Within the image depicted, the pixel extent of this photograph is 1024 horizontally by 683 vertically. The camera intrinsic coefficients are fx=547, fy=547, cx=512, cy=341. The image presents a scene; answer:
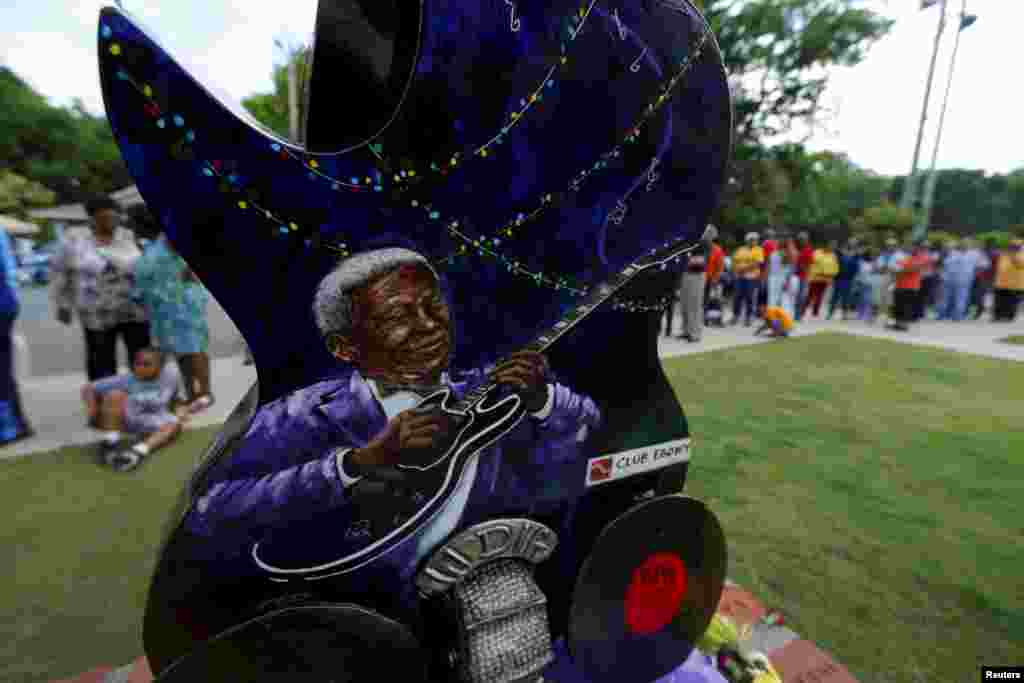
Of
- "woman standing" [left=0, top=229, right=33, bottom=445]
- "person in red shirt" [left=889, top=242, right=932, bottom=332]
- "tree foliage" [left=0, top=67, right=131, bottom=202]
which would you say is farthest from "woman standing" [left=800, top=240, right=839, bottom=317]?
"tree foliage" [left=0, top=67, right=131, bottom=202]

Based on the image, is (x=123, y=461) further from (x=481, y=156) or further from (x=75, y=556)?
(x=481, y=156)

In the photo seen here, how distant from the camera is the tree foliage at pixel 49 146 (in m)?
24.1

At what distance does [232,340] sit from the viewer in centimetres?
734

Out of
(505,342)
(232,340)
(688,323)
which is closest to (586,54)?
(505,342)

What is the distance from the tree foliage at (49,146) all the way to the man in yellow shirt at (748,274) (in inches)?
1013

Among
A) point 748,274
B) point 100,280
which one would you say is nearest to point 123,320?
point 100,280

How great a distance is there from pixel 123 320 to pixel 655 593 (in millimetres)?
3882

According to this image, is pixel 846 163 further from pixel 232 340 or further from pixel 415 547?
pixel 415 547

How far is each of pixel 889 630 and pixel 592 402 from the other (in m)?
1.66

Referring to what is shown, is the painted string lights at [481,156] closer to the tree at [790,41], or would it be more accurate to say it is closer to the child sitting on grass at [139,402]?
the child sitting on grass at [139,402]

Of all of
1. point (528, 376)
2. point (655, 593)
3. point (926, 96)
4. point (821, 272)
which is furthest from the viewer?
point (926, 96)

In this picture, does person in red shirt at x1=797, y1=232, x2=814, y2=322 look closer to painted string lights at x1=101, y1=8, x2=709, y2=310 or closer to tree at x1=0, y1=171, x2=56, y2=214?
painted string lights at x1=101, y1=8, x2=709, y2=310

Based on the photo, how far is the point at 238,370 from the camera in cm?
557

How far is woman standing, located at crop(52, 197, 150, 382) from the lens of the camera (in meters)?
3.60
